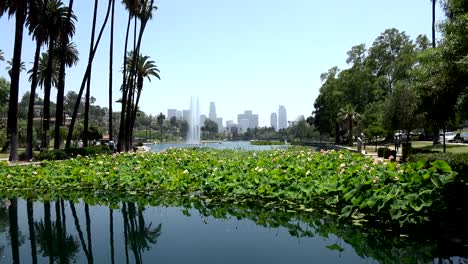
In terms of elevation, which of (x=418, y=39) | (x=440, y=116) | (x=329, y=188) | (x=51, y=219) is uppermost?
(x=418, y=39)

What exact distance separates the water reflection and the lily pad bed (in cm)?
43

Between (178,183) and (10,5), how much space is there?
18821 mm

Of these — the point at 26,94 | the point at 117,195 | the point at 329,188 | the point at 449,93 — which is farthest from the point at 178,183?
the point at 26,94

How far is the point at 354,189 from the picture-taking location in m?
7.84

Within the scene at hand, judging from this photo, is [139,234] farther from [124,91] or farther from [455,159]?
[124,91]

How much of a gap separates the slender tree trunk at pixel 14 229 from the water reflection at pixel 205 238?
1 cm

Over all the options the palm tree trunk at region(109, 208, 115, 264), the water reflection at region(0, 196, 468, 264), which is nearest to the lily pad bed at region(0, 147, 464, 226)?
the water reflection at region(0, 196, 468, 264)

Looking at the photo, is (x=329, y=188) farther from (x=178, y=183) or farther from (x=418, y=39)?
(x=418, y=39)

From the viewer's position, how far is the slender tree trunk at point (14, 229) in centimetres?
651

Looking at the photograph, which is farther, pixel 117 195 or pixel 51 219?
pixel 117 195

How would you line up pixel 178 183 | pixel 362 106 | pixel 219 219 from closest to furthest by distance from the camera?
pixel 219 219, pixel 178 183, pixel 362 106

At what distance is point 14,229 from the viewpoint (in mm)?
8352

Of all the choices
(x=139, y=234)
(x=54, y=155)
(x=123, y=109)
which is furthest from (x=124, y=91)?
(x=139, y=234)

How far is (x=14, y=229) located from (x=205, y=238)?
3.79 m
